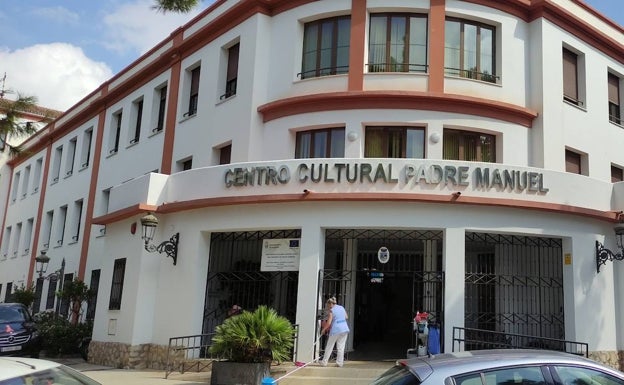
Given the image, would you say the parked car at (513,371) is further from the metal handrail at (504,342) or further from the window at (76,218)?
the window at (76,218)

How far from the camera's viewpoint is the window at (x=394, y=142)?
52.5 feet

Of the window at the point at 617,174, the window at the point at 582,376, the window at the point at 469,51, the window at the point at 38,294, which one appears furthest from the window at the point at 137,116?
the window at the point at 582,376

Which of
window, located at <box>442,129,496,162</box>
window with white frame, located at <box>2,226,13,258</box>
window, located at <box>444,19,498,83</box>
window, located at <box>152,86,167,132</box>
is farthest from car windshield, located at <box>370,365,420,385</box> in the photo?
window with white frame, located at <box>2,226,13,258</box>

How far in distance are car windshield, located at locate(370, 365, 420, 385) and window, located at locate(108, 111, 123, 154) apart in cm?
2194

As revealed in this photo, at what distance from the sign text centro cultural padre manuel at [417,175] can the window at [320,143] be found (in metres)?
2.20

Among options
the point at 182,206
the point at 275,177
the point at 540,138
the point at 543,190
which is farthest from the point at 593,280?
the point at 182,206

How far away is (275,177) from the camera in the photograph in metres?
14.6

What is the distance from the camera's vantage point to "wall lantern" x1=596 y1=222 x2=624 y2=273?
14.6 meters

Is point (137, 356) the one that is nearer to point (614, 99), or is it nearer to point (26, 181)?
point (614, 99)

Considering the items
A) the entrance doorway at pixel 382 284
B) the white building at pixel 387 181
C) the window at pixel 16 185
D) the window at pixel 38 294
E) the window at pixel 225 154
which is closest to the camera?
the white building at pixel 387 181

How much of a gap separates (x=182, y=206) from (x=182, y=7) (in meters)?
5.62

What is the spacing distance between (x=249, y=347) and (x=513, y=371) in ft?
26.0

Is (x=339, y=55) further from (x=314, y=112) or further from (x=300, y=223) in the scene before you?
(x=300, y=223)

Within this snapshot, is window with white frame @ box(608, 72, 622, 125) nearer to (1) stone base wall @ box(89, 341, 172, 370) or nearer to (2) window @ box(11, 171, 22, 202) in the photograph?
(1) stone base wall @ box(89, 341, 172, 370)
